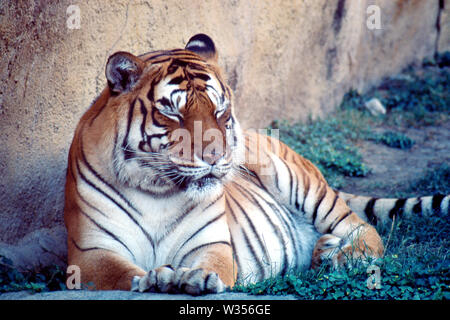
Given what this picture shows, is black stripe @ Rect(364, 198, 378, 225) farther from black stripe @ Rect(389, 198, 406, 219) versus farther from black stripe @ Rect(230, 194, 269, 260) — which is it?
black stripe @ Rect(230, 194, 269, 260)

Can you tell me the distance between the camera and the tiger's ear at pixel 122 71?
2.80 m

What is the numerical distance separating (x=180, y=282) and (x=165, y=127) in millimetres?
759

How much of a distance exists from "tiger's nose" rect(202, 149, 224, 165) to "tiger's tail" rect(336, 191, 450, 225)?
183 cm

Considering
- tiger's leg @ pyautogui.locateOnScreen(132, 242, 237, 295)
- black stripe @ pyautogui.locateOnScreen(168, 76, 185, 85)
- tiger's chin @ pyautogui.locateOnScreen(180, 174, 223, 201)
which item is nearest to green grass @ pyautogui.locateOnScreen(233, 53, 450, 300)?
tiger's leg @ pyautogui.locateOnScreen(132, 242, 237, 295)

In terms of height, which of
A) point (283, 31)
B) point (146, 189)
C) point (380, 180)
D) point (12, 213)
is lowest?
point (380, 180)

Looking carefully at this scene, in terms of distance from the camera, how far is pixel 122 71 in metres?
2.84

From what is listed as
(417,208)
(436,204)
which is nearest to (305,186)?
(417,208)

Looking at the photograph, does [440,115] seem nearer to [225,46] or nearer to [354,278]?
[225,46]

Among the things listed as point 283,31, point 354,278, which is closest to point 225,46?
point 283,31

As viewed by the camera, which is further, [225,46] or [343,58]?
[343,58]

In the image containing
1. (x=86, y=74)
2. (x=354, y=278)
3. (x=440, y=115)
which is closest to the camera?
(x=354, y=278)

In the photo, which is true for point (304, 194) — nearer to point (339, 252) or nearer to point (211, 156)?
point (339, 252)

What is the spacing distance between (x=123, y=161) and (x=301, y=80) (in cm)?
382

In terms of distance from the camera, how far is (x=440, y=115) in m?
6.86
